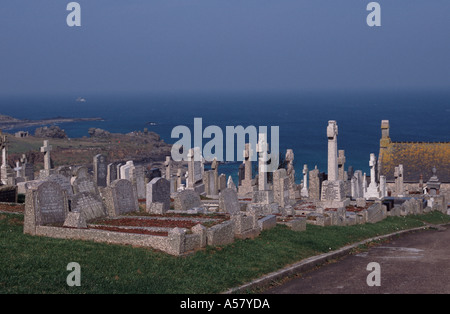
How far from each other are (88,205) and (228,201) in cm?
550

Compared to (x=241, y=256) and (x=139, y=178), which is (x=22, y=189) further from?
(x=241, y=256)

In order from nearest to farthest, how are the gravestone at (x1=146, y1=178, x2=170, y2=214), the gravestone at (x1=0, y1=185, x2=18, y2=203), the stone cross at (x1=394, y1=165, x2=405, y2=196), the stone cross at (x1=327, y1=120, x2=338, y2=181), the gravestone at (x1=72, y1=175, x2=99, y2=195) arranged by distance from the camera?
1. the gravestone at (x1=146, y1=178, x2=170, y2=214)
2. the gravestone at (x1=0, y1=185, x2=18, y2=203)
3. the gravestone at (x1=72, y1=175, x2=99, y2=195)
4. the stone cross at (x1=327, y1=120, x2=338, y2=181)
5. the stone cross at (x1=394, y1=165, x2=405, y2=196)

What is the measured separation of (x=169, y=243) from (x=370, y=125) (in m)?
171

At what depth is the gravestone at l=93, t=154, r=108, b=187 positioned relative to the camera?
32156 mm

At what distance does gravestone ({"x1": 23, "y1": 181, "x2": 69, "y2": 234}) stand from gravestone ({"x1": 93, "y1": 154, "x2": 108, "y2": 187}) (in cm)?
1385

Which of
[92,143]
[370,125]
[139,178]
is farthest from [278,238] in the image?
A: [370,125]

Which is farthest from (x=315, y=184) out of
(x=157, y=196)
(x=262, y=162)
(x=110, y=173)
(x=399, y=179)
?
(x=157, y=196)

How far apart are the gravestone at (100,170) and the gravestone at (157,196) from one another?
10.6 metres

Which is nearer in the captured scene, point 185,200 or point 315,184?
point 185,200

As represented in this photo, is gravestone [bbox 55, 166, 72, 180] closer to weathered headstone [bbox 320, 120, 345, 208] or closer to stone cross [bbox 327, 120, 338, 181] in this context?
weathered headstone [bbox 320, 120, 345, 208]

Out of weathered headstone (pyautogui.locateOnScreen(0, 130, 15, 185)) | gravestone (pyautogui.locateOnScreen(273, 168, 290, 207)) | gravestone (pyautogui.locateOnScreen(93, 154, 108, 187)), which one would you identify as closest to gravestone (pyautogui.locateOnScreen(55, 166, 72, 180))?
weathered headstone (pyautogui.locateOnScreen(0, 130, 15, 185))

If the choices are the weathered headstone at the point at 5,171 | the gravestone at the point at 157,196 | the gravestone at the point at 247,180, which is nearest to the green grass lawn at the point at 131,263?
the gravestone at the point at 157,196

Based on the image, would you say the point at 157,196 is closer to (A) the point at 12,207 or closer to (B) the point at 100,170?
(A) the point at 12,207

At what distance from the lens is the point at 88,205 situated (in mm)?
19625
